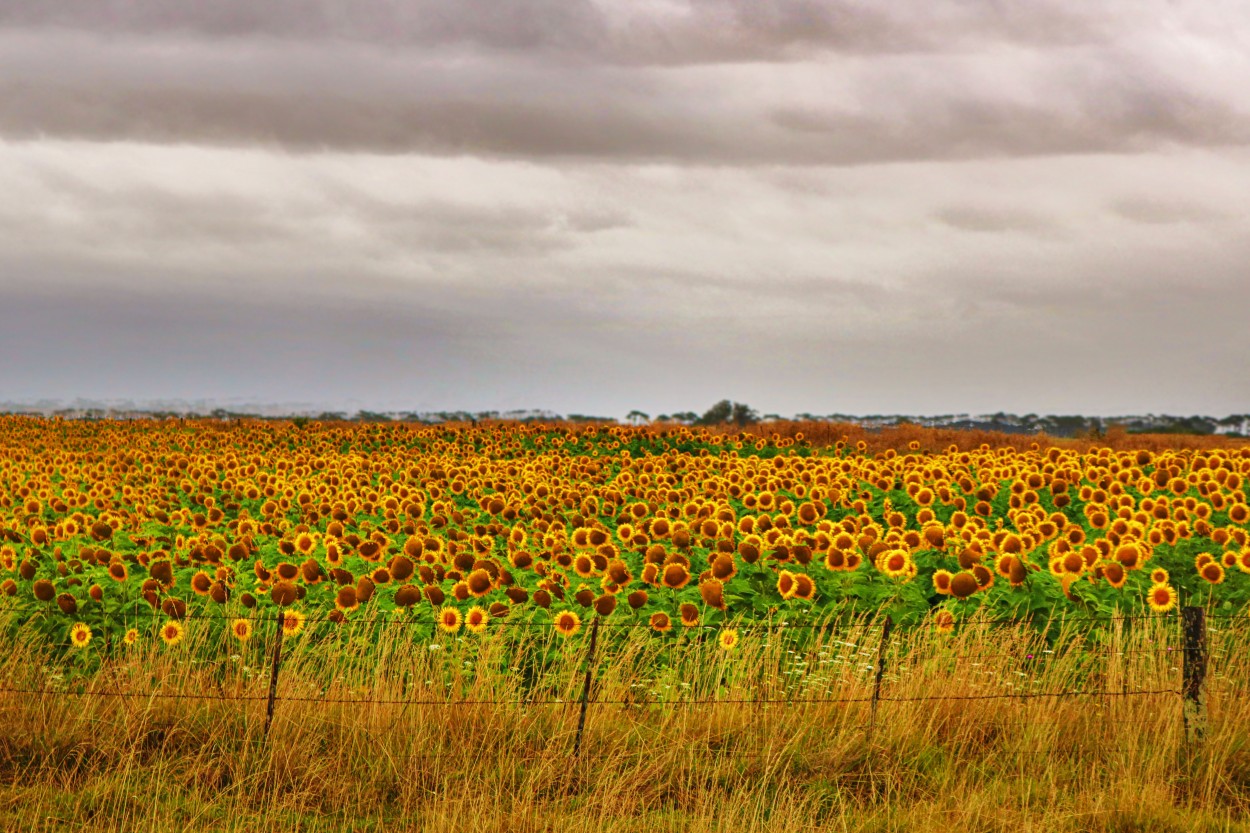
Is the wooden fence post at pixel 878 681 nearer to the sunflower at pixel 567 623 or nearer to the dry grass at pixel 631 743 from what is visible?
the dry grass at pixel 631 743

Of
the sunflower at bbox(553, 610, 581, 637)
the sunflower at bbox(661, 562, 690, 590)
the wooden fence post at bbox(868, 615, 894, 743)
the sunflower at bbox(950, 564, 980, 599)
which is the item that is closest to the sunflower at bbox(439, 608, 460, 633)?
the sunflower at bbox(553, 610, 581, 637)

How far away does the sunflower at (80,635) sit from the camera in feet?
36.6

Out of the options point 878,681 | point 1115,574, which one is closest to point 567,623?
point 878,681

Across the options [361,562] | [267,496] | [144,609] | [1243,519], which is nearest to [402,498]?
[267,496]

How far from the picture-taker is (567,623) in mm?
11031

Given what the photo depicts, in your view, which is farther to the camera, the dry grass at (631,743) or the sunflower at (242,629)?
the sunflower at (242,629)

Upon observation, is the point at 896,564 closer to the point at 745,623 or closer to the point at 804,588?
the point at 804,588

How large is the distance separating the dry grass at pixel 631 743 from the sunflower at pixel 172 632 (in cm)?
14

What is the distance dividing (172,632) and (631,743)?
15.7 ft

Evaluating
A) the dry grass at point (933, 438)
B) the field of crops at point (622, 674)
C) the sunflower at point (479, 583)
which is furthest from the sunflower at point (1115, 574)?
the dry grass at point (933, 438)

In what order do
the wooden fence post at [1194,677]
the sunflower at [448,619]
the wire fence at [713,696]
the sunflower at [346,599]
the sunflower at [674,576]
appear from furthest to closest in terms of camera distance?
the sunflower at [674,576] → the sunflower at [346,599] → the sunflower at [448,619] → the wooden fence post at [1194,677] → the wire fence at [713,696]

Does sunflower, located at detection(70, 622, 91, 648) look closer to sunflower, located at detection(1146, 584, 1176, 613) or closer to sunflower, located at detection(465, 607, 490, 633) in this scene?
sunflower, located at detection(465, 607, 490, 633)

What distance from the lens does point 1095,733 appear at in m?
10.1

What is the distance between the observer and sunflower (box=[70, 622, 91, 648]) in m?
11.1
